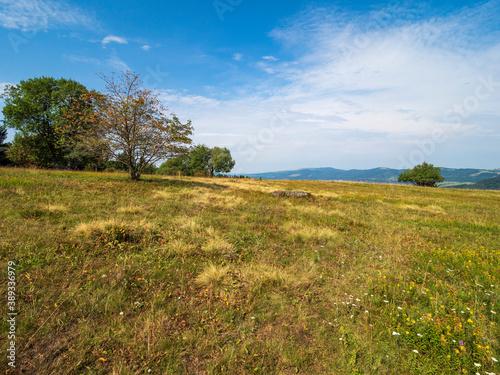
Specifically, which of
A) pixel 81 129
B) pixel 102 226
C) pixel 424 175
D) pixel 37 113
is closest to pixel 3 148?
pixel 37 113

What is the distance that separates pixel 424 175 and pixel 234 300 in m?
85.8

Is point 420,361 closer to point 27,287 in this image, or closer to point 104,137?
point 27,287

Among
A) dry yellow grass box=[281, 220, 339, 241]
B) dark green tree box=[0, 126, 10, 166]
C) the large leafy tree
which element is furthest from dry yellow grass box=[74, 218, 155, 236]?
dark green tree box=[0, 126, 10, 166]

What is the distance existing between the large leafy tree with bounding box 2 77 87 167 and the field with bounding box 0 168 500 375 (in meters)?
28.3

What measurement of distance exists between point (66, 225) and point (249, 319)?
21.6 feet

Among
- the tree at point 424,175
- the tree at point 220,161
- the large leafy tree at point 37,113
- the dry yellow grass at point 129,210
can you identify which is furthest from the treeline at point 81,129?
the tree at point 424,175

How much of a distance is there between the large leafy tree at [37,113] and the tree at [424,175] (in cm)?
8908

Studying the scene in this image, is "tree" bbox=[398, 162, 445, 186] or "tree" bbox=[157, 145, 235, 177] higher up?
"tree" bbox=[157, 145, 235, 177]

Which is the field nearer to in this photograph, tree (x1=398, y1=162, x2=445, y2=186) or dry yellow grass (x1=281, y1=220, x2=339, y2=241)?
dry yellow grass (x1=281, y1=220, x2=339, y2=241)

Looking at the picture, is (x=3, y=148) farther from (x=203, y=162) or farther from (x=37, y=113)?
(x=203, y=162)

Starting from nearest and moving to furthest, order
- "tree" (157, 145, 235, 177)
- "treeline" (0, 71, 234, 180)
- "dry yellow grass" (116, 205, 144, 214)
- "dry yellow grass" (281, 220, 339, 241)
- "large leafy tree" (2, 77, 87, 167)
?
"dry yellow grass" (281, 220, 339, 241)
"dry yellow grass" (116, 205, 144, 214)
"treeline" (0, 71, 234, 180)
"large leafy tree" (2, 77, 87, 167)
"tree" (157, 145, 235, 177)

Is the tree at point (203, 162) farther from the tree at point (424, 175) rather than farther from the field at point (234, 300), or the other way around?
the field at point (234, 300)

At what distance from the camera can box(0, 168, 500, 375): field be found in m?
2.73

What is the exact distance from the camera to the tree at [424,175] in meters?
63.6
